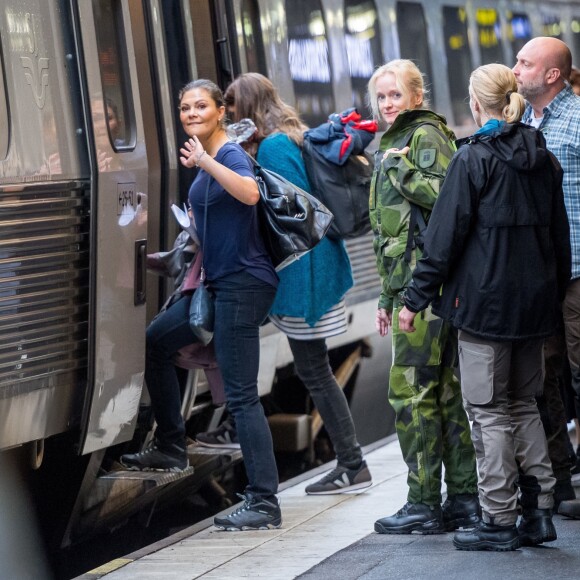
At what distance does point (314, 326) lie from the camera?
624 centimetres

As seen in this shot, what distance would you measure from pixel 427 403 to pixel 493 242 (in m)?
0.85

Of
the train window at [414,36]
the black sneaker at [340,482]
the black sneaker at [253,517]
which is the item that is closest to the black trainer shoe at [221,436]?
the black sneaker at [340,482]

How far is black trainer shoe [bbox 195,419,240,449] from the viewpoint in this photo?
281 inches

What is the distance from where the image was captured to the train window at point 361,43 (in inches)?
350

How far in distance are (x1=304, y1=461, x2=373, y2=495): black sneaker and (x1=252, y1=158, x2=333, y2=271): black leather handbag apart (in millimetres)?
1271

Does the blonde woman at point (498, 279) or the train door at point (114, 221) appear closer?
the blonde woman at point (498, 279)

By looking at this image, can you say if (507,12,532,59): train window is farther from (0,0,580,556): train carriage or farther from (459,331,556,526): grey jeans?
(459,331,556,526): grey jeans

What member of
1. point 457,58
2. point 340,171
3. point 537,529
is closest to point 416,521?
point 537,529

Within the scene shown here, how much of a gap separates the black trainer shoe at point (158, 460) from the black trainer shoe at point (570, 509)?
1.65 meters

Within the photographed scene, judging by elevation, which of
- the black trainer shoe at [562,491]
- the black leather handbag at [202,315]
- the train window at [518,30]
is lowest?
the black trainer shoe at [562,491]

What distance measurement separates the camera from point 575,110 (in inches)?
217

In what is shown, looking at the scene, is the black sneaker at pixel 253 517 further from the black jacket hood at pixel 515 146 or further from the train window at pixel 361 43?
the train window at pixel 361 43

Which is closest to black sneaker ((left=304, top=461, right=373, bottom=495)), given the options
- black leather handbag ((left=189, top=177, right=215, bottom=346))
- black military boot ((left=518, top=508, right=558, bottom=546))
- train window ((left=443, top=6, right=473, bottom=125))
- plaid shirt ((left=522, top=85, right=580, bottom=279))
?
black leather handbag ((left=189, top=177, right=215, bottom=346))

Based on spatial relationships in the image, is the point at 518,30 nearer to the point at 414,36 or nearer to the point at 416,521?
the point at 414,36
